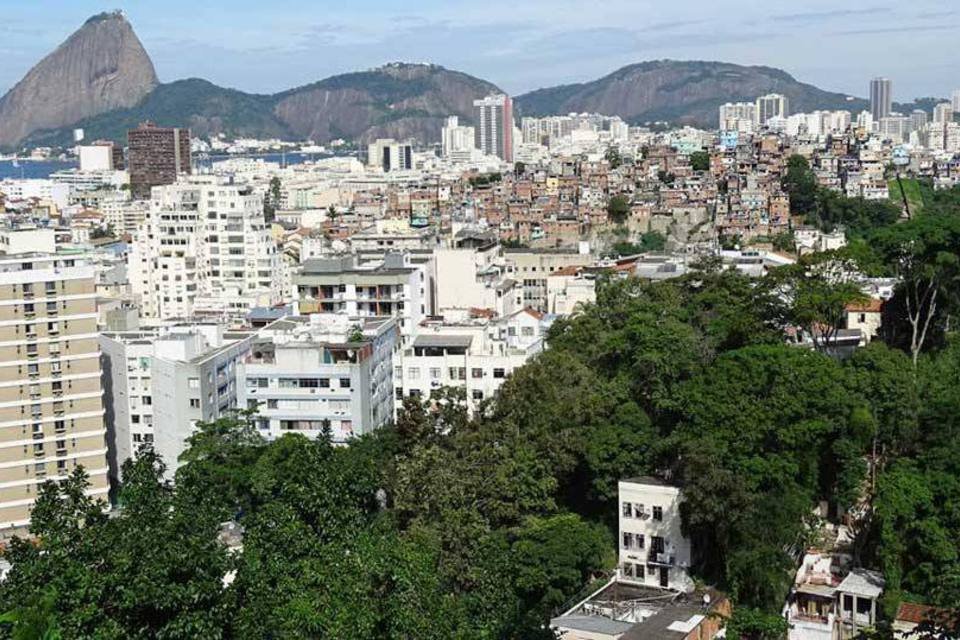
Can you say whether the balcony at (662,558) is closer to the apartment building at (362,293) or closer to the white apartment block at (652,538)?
the white apartment block at (652,538)

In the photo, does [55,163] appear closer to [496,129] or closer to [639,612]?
[496,129]

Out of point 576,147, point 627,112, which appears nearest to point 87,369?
point 576,147

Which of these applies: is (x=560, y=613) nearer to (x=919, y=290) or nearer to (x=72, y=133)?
(x=919, y=290)

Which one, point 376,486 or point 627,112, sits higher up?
point 627,112

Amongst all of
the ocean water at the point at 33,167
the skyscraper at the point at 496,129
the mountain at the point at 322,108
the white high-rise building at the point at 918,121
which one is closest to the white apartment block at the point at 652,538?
the white high-rise building at the point at 918,121

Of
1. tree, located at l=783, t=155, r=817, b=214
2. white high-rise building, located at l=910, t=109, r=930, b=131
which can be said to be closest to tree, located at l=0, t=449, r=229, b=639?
tree, located at l=783, t=155, r=817, b=214
